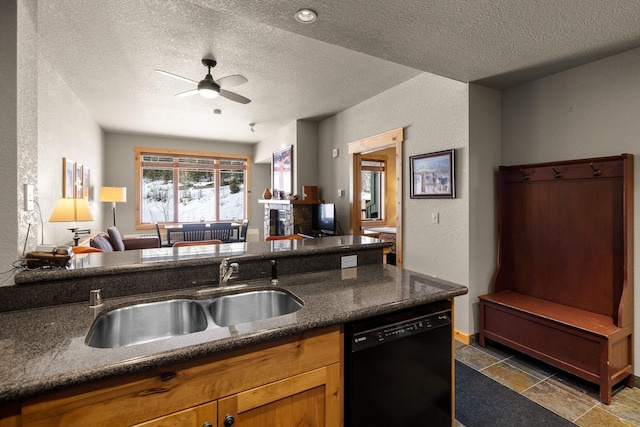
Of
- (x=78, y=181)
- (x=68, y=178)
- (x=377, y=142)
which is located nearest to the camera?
(x=68, y=178)

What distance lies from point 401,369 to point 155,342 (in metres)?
1.03

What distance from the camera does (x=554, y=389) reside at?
2.34 m

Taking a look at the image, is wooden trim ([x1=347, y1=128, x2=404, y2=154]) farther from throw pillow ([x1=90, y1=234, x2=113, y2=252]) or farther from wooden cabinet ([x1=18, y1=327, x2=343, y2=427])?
throw pillow ([x1=90, y1=234, x2=113, y2=252])

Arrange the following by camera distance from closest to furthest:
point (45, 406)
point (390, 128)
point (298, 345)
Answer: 1. point (45, 406)
2. point (298, 345)
3. point (390, 128)

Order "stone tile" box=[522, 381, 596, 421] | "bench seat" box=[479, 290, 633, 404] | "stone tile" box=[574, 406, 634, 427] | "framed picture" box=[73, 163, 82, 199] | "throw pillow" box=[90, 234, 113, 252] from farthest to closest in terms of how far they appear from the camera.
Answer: "framed picture" box=[73, 163, 82, 199] → "throw pillow" box=[90, 234, 113, 252] → "bench seat" box=[479, 290, 633, 404] → "stone tile" box=[522, 381, 596, 421] → "stone tile" box=[574, 406, 634, 427]

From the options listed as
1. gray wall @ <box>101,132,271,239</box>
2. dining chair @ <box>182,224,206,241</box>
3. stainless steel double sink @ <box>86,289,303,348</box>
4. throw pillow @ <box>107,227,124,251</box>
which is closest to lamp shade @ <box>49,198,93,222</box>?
throw pillow @ <box>107,227,124,251</box>

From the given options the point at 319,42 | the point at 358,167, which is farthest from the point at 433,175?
the point at 319,42

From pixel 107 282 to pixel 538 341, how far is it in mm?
3097

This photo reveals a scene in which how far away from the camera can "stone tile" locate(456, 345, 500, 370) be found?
271cm

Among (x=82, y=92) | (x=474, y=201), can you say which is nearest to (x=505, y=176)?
(x=474, y=201)

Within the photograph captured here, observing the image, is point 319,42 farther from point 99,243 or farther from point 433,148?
point 99,243

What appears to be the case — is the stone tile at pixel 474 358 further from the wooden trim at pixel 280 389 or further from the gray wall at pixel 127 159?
the gray wall at pixel 127 159

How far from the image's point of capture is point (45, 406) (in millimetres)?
843

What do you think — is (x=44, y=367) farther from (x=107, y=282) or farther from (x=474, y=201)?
(x=474, y=201)
